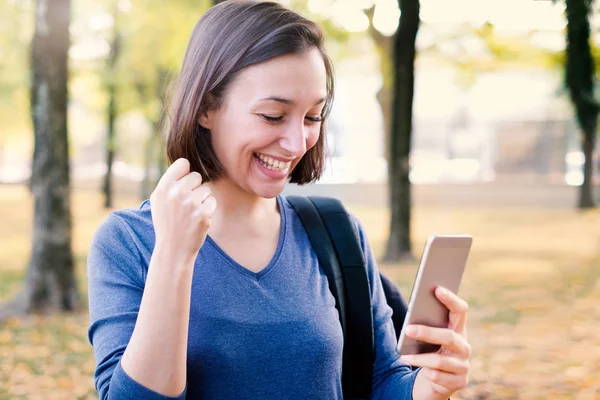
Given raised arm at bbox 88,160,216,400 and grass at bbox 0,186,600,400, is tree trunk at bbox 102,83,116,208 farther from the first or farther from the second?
raised arm at bbox 88,160,216,400

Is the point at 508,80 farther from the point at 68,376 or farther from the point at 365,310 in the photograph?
the point at 365,310

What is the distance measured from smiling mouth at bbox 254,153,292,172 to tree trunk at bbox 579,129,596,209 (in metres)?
10.9

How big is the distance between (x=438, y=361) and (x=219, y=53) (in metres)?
0.85

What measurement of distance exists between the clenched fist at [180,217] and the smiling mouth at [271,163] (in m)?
0.29

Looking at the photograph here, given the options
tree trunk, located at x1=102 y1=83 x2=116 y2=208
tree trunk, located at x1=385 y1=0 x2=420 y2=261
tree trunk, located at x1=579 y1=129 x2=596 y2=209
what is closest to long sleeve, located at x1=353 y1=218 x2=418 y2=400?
tree trunk, located at x1=385 y1=0 x2=420 y2=261

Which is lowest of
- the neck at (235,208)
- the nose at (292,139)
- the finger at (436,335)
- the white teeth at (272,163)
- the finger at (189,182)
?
the finger at (436,335)

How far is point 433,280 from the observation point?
1.53 m

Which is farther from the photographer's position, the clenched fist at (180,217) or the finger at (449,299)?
the finger at (449,299)

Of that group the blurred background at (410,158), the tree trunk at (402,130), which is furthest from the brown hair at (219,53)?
the tree trunk at (402,130)

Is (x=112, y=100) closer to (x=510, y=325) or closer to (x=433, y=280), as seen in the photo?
(x=510, y=325)

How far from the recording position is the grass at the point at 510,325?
19.4 feet

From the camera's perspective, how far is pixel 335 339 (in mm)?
1674

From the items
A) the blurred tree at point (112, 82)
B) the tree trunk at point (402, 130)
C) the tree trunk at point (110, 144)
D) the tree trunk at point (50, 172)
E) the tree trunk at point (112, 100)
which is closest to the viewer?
the tree trunk at point (50, 172)

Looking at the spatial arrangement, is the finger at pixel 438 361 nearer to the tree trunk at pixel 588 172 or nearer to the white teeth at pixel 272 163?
the white teeth at pixel 272 163
